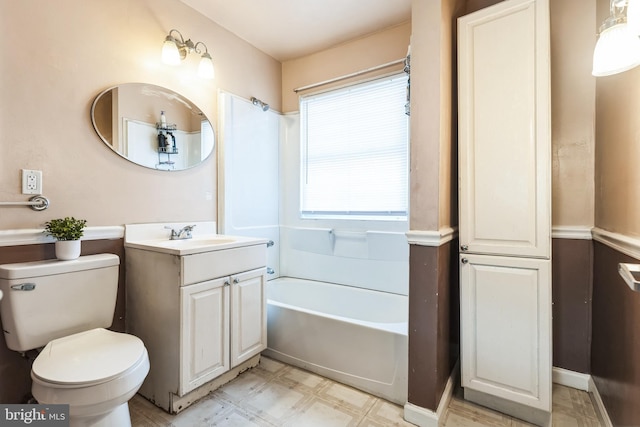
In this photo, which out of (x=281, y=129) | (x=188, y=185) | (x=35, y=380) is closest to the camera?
(x=35, y=380)

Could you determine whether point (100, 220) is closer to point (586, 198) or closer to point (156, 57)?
point (156, 57)

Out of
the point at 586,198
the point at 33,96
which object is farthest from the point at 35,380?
the point at 586,198

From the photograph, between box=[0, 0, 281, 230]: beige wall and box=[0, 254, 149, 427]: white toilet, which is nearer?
box=[0, 254, 149, 427]: white toilet

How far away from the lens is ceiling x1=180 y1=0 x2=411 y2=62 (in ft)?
6.91

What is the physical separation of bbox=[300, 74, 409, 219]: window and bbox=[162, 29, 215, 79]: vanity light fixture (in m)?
0.94

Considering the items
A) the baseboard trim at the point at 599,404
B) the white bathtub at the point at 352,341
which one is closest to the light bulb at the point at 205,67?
the white bathtub at the point at 352,341

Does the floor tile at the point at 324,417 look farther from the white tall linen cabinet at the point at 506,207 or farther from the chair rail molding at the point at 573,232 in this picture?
the chair rail molding at the point at 573,232

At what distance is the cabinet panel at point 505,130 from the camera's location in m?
1.44

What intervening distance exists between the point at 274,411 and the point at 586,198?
2132 millimetres

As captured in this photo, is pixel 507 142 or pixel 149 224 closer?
pixel 507 142

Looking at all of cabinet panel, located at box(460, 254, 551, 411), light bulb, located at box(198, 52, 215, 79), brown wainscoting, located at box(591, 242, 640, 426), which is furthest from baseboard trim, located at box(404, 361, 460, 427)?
light bulb, located at box(198, 52, 215, 79)

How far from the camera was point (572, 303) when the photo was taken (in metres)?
1.80

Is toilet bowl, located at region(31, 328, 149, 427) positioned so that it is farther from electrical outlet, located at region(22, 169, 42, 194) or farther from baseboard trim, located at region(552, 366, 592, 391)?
baseboard trim, located at region(552, 366, 592, 391)

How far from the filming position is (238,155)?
8.07 feet
